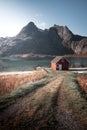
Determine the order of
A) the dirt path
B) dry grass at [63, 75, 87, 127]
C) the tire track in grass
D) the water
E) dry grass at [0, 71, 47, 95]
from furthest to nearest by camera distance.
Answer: the water
dry grass at [0, 71, 47, 95]
dry grass at [63, 75, 87, 127]
the tire track in grass
the dirt path

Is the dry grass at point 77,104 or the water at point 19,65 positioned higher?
the water at point 19,65

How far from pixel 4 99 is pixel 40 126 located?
323 inches

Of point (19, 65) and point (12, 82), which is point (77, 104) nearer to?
point (12, 82)

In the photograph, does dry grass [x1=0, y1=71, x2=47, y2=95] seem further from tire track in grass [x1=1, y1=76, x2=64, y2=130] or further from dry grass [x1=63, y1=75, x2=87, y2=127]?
dry grass [x1=63, y1=75, x2=87, y2=127]

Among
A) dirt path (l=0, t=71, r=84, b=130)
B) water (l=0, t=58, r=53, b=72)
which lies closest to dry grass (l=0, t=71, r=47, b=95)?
dirt path (l=0, t=71, r=84, b=130)

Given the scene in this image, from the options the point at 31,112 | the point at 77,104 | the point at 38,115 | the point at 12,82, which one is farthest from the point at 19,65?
the point at 38,115

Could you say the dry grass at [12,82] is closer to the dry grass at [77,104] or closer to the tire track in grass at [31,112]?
the tire track in grass at [31,112]

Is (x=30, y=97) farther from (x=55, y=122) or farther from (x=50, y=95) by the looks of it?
(x=55, y=122)

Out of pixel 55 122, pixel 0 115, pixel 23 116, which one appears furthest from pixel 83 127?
pixel 0 115

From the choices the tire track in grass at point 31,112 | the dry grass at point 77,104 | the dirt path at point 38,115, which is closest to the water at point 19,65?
the dry grass at point 77,104

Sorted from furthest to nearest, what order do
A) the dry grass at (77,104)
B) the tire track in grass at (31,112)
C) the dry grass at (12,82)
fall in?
the dry grass at (12,82) < the dry grass at (77,104) < the tire track in grass at (31,112)

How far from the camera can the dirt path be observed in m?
16.2

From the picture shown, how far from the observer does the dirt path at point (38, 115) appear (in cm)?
1625

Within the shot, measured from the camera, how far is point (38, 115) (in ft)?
59.8
